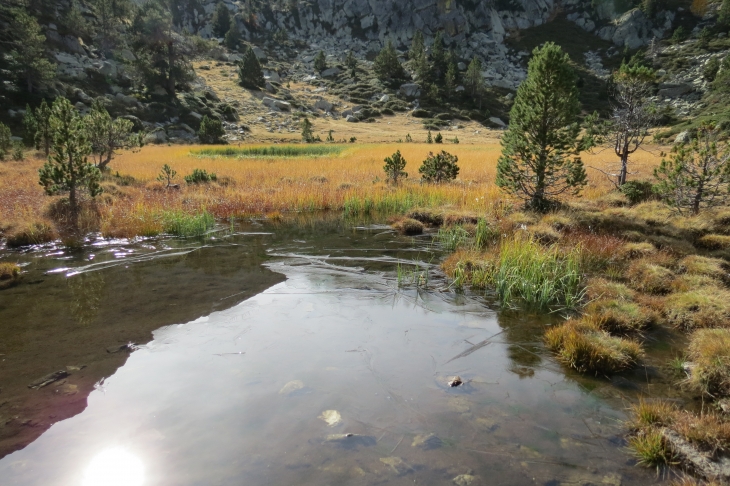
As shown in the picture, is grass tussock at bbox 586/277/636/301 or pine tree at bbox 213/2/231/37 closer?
grass tussock at bbox 586/277/636/301

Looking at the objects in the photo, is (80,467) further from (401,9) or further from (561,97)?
(401,9)

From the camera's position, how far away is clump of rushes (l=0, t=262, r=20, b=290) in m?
9.69

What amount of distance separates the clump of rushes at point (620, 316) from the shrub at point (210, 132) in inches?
2056

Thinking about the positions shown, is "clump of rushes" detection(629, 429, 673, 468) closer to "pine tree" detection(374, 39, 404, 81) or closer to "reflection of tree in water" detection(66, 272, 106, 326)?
"reflection of tree in water" detection(66, 272, 106, 326)

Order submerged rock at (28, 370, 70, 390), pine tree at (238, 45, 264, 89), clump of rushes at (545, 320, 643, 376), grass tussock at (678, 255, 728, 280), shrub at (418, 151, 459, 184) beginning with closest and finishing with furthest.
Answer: submerged rock at (28, 370, 70, 390)
clump of rushes at (545, 320, 643, 376)
grass tussock at (678, 255, 728, 280)
shrub at (418, 151, 459, 184)
pine tree at (238, 45, 264, 89)

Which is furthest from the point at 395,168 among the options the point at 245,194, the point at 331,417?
the point at 331,417

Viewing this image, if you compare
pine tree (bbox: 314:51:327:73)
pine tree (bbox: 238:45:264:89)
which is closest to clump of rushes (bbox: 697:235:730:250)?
pine tree (bbox: 238:45:264:89)

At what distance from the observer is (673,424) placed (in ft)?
15.4

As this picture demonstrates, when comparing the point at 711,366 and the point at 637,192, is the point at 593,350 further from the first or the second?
the point at 637,192

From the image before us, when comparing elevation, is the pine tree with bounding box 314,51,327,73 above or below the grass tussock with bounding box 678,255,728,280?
above

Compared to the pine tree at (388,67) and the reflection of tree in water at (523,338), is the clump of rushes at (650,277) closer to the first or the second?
the reflection of tree in water at (523,338)

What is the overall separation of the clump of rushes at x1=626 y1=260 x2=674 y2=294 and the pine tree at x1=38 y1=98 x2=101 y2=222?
16338mm

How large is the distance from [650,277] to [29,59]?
2789 inches

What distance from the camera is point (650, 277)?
9.10m
